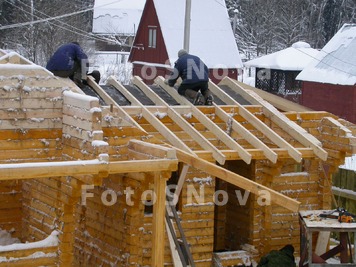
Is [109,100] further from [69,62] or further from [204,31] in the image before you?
[204,31]

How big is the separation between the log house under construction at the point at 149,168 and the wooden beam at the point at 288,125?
28mm

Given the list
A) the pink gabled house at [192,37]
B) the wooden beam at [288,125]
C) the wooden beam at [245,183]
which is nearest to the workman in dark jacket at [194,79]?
the wooden beam at [288,125]

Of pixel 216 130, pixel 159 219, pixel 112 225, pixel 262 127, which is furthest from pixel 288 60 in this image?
pixel 159 219

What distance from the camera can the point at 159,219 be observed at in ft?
33.6

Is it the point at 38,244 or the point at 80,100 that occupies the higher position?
the point at 80,100

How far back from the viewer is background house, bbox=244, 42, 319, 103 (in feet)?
117

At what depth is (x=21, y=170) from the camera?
28.9ft

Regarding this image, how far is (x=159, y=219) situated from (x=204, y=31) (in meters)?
26.5

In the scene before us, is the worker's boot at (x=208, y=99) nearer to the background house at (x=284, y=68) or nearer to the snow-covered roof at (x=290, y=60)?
the background house at (x=284, y=68)

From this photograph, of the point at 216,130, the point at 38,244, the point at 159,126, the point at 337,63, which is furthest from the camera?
the point at 337,63

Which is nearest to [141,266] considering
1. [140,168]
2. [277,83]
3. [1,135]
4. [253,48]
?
[140,168]

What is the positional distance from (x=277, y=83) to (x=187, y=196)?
25299 millimetres

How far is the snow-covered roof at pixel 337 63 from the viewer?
28578 mm

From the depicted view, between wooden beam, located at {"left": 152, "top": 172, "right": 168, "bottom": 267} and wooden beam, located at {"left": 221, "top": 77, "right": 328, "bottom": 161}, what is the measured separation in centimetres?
371
